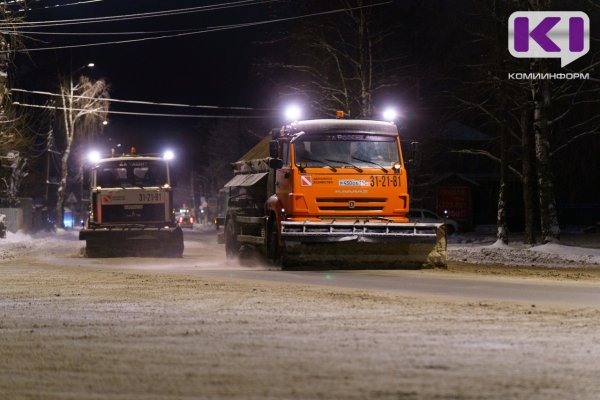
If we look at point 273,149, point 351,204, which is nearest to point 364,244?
point 351,204

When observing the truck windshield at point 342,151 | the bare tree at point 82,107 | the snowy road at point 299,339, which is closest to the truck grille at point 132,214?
the truck windshield at point 342,151

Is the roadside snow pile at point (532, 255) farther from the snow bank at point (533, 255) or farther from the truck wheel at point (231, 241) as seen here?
the truck wheel at point (231, 241)

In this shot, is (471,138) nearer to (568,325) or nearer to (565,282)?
(565,282)

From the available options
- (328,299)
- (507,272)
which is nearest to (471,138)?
(507,272)

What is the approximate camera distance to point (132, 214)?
32.0 meters

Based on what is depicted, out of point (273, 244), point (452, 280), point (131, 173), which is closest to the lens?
point (452, 280)

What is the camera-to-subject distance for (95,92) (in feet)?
230

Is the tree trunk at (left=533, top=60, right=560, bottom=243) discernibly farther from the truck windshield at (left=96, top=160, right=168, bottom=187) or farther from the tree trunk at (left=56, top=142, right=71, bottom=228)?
the tree trunk at (left=56, top=142, right=71, bottom=228)

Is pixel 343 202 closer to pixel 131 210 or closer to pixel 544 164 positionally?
pixel 131 210

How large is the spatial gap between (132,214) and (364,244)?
1144 centimetres

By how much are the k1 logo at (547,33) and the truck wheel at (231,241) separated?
12.4 meters

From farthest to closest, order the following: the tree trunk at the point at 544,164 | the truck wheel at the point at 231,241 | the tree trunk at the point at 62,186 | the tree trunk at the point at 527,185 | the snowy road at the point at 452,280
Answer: the tree trunk at the point at 62,186 → the tree trunk at the point at 527,185 → the tree trunk at the point at 544,164 → the truck wheel at the point at 231,241 → the snowy road at the point at 452,280

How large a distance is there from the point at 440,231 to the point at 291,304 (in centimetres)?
867

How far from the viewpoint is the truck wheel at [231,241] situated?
2770cm
